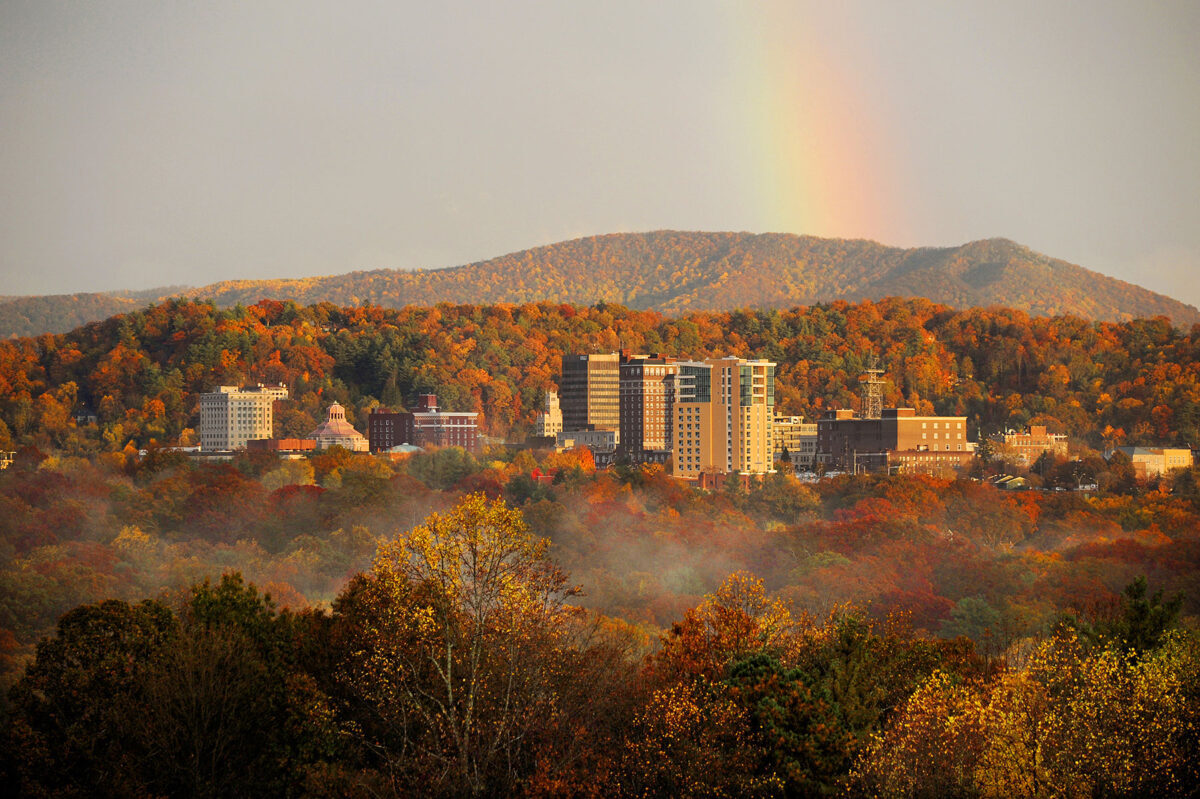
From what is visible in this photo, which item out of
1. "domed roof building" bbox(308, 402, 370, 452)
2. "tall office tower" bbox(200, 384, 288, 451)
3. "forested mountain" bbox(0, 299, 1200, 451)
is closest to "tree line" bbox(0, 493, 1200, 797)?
"forested mountain" bbox(0, 299, 1200, 451)

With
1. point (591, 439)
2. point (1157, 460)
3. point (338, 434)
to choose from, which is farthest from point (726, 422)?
point (338, 434)

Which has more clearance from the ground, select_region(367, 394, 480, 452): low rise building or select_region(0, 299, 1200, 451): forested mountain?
select_region(0, 299, 1200, 451): forested mountain

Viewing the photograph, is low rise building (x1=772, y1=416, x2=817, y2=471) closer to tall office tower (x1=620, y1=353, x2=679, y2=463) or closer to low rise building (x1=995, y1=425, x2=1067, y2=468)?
tall office tower (x1=620, y1=353, x2=679, y2=463)

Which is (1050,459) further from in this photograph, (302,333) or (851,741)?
(851,741)

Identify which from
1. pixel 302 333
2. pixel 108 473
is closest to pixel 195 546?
pixel 108 473

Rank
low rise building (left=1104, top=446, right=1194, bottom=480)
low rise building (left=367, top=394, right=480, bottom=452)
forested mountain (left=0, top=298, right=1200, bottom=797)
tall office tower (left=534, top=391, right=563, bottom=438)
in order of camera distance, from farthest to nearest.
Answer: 1. tall office tower (left=534, top=391, right=563, bottom=438)
2. low rise building (left=367, top=394, right=480, bottom=452)
3. low rise building (left=1104, top=446, right=1194, bottom=480)
4. forested mountain (left=0, top=298, right=1200, bottom=797)

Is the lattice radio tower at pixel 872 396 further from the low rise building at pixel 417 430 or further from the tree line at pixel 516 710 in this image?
the tree line at pixel 516 710
